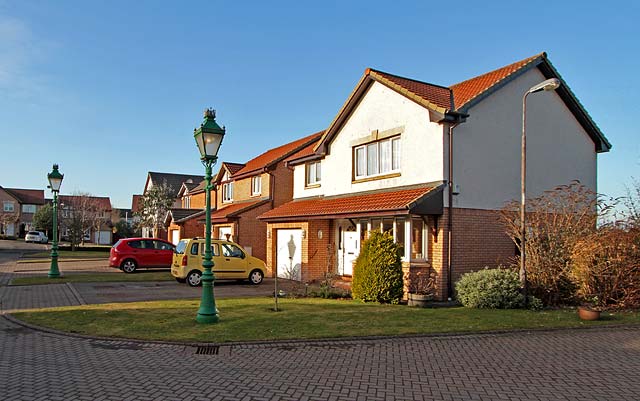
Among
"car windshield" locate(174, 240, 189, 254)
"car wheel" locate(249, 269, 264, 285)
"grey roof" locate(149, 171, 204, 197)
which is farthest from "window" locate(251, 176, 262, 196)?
"grey roof" locate(149, 171, 204, 197)

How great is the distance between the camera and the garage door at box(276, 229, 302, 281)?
21.0m

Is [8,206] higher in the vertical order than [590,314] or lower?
higher

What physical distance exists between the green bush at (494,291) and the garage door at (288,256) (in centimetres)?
848

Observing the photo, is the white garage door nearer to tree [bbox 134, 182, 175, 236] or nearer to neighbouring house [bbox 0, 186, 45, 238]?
neighbouring house [bbox 0, 186, 45, 238]

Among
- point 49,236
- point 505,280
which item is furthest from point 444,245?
point 49,236

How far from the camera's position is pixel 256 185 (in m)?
29.3

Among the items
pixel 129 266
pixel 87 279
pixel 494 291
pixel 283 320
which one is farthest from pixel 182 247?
pixel 494 291

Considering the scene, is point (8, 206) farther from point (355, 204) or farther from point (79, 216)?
point (355, 204)

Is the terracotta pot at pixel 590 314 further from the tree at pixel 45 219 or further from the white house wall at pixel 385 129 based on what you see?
the tree at pixel 45 219

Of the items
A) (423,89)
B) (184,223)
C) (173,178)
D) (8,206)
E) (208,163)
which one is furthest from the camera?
(8,206)

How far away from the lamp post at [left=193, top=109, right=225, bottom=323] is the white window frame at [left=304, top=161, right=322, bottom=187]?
1084cm

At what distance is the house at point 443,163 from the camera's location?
47.6 ft

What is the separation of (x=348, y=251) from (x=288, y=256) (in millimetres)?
4179

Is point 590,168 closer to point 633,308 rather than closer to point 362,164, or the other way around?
point 633,308
